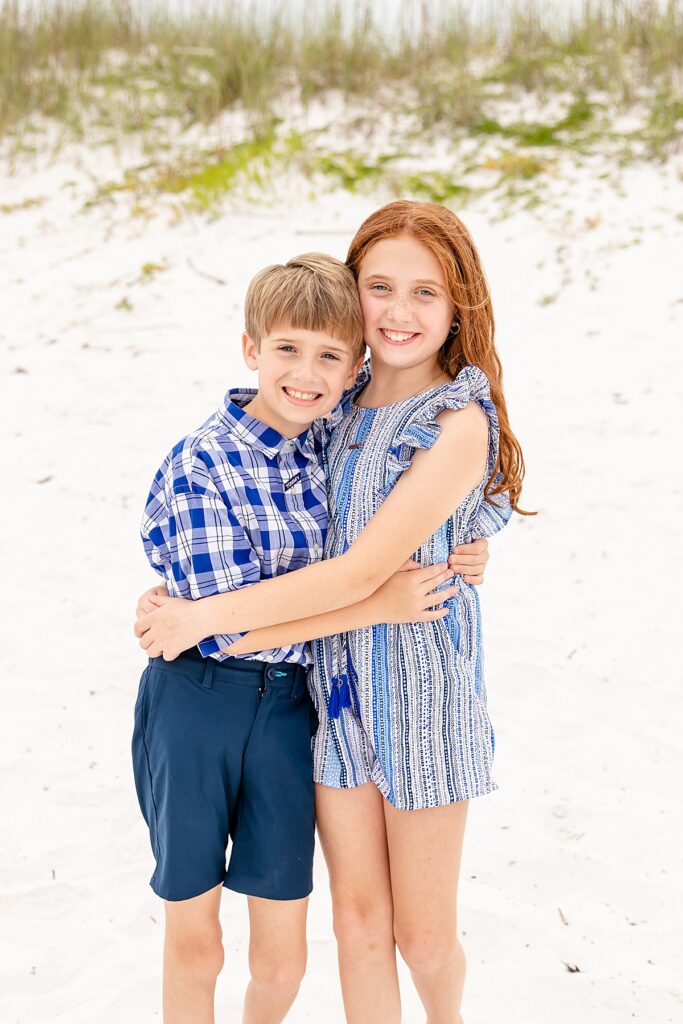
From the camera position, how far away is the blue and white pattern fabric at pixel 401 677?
1.96 m

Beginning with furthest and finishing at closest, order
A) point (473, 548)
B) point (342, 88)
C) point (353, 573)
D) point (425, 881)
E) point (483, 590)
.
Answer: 1. point (342, 88)
2. point (483, 590)
3. point (473, 548)
4. point (425, 881)
5. point (353, 573)

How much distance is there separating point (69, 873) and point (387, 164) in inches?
225

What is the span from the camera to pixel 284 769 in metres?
1.92

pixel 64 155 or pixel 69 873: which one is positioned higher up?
pixel 64 155

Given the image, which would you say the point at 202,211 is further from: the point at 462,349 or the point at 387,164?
the point at 462,349

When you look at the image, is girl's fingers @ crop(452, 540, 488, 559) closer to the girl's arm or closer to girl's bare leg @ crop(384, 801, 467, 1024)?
the girl's arm

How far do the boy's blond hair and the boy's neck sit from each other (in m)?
0.13

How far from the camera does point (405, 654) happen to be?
1.98 m

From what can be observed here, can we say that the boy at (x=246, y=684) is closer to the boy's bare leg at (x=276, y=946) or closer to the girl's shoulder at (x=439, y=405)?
the boy's bare leg at (x=276, y=946)

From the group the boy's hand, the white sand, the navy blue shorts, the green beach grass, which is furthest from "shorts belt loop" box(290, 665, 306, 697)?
the green beach grass

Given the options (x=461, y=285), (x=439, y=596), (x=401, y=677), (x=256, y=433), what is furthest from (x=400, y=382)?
(x=401, y=677)

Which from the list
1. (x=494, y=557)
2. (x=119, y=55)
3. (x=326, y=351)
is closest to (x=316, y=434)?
(x=326, y=351)

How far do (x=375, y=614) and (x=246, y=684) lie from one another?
0.92ft

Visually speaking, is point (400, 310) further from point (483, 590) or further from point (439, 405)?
point (483, 590)
